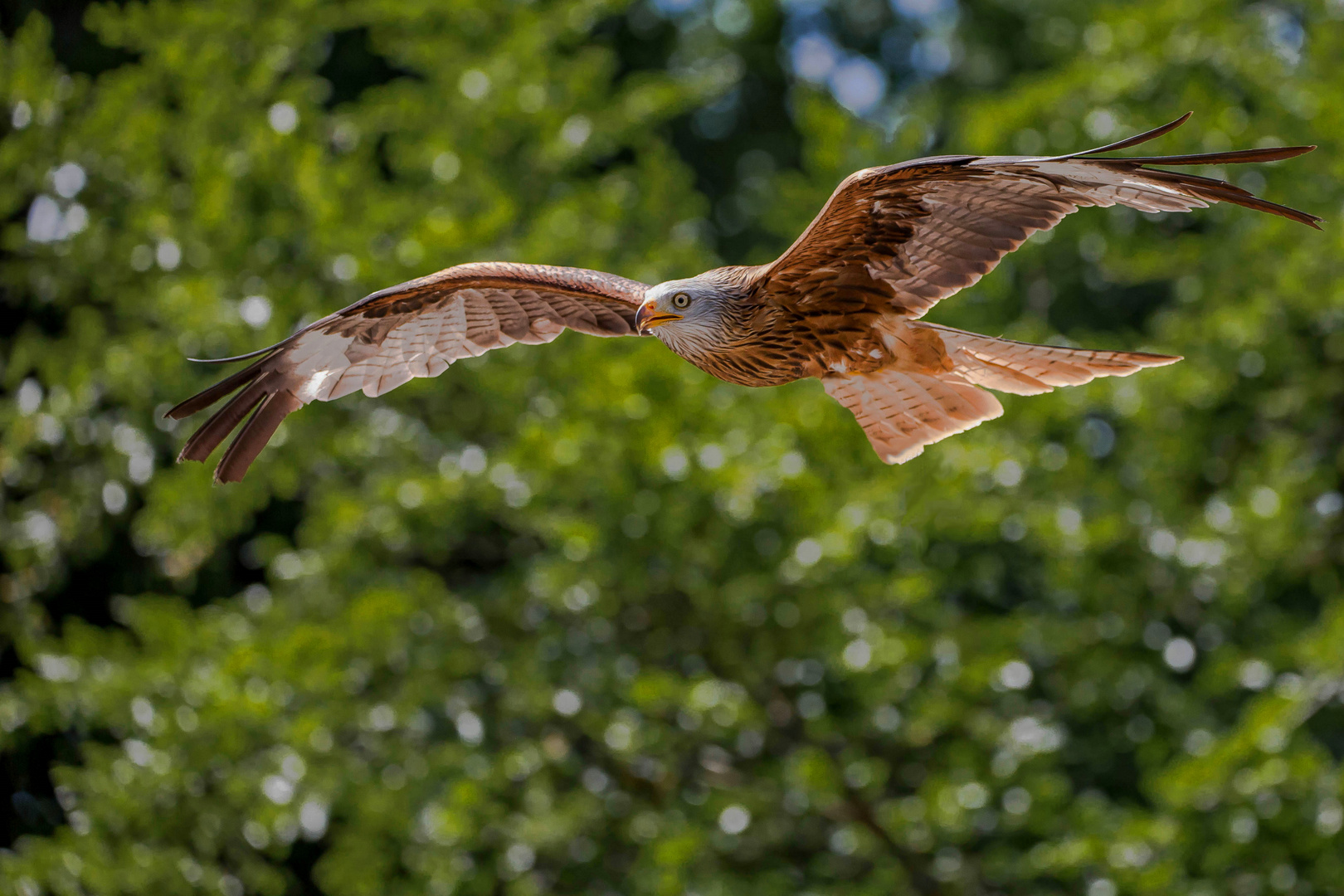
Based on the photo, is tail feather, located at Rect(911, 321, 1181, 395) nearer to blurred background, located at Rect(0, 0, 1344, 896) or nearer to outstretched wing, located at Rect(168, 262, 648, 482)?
outstretched wing, located at Rect(168, 262, 648, 482)

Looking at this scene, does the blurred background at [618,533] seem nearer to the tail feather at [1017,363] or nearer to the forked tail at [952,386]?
the forked tail at [952,386]

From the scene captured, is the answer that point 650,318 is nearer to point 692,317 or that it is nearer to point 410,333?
point 692,317

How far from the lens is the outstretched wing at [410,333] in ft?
8.18

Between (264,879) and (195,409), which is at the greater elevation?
(195,409)

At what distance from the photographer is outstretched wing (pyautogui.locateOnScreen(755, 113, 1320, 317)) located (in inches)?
73.8

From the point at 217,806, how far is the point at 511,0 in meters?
4.83

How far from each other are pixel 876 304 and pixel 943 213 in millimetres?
214

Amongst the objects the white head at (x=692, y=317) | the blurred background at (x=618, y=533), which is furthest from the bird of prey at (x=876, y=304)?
the blurred background at (x=618, y=533)

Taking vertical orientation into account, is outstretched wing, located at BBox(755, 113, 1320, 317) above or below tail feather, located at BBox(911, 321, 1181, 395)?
above

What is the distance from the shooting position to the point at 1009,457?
236 inches

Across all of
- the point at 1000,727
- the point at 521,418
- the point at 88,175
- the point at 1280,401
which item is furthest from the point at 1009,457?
the point at 88,175

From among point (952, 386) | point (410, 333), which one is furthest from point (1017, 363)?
point (410, 333)

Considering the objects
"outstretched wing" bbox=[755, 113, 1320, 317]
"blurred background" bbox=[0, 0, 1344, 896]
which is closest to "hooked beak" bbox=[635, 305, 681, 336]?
"outstretched wing" bbox=[755, 113, 1320, 317]

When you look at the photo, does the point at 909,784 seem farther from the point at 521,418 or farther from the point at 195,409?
the point at 195,409
